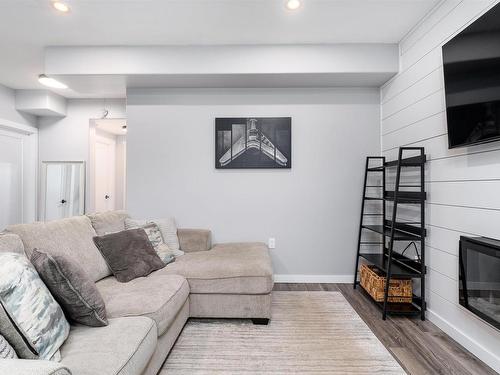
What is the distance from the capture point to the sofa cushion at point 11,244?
136 centimetres

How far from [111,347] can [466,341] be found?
2.29 meters

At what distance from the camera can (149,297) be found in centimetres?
167

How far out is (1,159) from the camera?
401cm

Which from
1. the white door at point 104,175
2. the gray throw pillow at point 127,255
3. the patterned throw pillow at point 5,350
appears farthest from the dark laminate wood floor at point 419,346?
the white door at point 104,175

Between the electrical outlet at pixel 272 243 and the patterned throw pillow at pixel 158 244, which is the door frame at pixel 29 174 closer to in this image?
the patterned throw pillow at pixel 158 244

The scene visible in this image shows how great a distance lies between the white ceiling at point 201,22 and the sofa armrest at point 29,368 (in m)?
2.44

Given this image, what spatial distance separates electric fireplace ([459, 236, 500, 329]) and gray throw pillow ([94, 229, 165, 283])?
2.25 meters

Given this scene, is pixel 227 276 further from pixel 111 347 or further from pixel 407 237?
pixel 407 237

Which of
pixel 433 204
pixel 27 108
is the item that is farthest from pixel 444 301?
pixel 27 108

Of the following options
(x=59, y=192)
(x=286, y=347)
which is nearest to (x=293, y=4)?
(x=286, y=347)

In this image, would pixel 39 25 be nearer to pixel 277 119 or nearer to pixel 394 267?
pixel 277 119

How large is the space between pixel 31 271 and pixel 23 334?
269mm

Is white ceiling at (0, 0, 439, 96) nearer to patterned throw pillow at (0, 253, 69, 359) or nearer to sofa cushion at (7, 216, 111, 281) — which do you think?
sofa cushion at (7, 216, 111, 281)

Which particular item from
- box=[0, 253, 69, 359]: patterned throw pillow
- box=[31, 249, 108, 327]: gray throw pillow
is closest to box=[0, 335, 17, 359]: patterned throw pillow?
box=[0, 253, 69, 359]: patterned throw pillow
